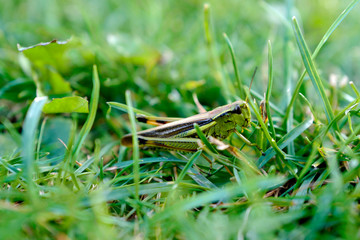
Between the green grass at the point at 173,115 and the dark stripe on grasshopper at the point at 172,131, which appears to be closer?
the green grass at the point at 173,115

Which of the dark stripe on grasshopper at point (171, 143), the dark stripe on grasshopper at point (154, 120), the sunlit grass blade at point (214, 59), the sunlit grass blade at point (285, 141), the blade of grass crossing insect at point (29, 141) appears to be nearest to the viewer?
the blade of grass crossing insect at point (29, 141)

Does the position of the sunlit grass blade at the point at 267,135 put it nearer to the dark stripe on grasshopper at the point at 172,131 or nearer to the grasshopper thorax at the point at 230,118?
the grasshopper thorax at the point at 230,118

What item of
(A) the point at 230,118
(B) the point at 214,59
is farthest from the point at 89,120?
(B) the point at 214,59

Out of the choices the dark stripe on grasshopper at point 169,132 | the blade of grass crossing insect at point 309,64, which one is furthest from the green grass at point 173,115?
the dark stripe on grasshopper at point 169,132

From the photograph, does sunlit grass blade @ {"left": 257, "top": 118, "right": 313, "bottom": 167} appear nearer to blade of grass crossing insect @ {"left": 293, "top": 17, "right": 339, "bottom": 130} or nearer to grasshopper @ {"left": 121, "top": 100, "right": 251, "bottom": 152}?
blade of grass crossing insect @ {"left": 293, "top": 17, "right": 339, "bottom": 130}

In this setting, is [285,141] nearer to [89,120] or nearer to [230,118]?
[230,118]

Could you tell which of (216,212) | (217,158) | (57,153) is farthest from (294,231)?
(57,153)

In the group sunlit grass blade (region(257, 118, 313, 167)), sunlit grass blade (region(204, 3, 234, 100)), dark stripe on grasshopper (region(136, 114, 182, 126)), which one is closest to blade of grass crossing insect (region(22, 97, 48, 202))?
dark stripe on grasshopper (region(136, 114, 182, 126))

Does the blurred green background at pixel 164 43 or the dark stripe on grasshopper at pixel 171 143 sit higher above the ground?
the blurred green background at pixel 164 43
